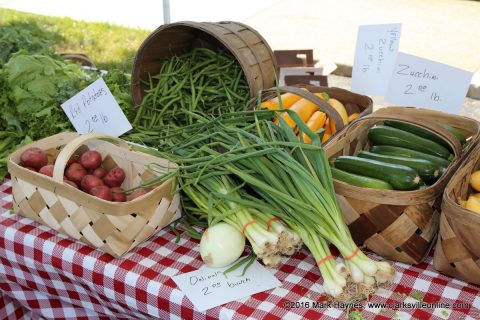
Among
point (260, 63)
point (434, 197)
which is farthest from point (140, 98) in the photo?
point (434, 197)

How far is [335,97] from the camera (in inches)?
73.5

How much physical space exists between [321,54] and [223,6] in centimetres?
184

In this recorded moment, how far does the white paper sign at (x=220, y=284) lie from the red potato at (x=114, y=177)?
0.33m

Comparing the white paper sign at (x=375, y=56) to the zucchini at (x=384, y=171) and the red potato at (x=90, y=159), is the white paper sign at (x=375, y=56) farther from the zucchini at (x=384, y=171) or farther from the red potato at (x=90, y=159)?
the red potato at (x=90, y=159)

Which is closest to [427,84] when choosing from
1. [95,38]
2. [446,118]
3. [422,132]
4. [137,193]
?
[446,118]

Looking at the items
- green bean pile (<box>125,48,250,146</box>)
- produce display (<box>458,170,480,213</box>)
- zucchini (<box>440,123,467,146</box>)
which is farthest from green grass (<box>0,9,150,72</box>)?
produce display (<box>458,170,480,213</box>)

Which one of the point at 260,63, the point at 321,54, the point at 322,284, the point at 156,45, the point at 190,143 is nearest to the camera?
the point at 322,284

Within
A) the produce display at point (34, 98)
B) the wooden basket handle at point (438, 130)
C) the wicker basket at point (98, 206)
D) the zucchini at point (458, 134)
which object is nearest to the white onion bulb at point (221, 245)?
the wicker basket at point (98, 206)

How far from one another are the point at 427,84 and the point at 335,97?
31cm

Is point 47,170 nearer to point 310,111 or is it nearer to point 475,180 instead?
point 310,111

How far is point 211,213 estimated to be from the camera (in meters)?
1.35

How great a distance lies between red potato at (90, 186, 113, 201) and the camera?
4.56ft

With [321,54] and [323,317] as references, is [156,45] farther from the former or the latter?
[321,54]

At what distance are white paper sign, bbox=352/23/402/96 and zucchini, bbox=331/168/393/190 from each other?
1.81 ft
